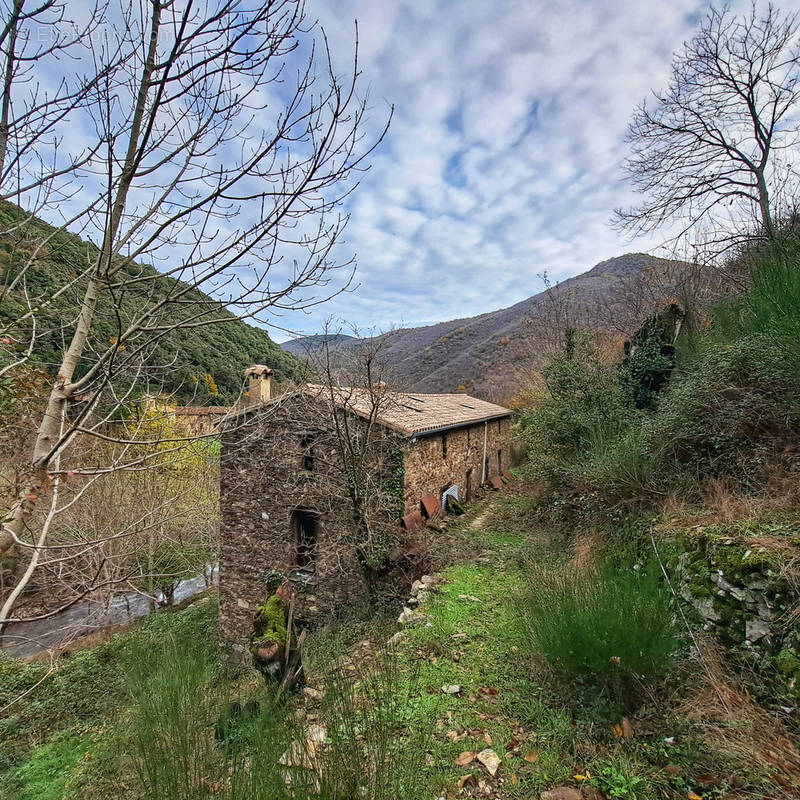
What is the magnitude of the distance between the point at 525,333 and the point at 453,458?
1867 centimetres

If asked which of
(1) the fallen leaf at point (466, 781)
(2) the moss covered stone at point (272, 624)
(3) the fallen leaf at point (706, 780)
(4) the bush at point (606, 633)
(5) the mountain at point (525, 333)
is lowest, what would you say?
(1) the fallen leaf at point (466, 781)

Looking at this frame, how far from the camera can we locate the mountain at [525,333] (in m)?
17.7

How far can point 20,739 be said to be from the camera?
6762 mm

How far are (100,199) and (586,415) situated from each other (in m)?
8.22

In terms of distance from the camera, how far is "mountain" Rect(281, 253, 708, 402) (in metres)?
17.7

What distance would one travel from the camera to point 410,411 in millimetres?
11414

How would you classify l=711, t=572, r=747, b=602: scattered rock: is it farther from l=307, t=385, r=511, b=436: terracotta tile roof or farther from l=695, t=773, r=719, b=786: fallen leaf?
l=307, t=385, r=511, b=436: terracotta tile roof

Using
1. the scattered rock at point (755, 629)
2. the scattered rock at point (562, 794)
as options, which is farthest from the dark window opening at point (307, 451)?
the scattered rock at point (755, 629)

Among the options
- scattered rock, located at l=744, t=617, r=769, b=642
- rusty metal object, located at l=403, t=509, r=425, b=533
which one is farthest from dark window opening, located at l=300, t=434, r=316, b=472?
scattered rock, located at l=744, t=617, r=769, b=642

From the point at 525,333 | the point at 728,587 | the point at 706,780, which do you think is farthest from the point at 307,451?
the point at 525,333

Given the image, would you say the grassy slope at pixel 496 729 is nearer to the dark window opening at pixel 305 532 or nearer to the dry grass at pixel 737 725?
the dry grass at pixel 737 725

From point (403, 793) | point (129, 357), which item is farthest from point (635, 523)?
point (129, 357)

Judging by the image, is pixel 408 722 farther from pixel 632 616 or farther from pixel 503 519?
pixel 503 519

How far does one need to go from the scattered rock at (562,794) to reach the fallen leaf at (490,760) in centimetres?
36
